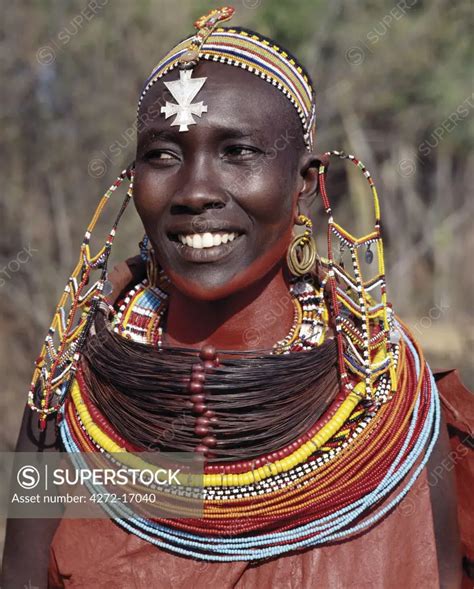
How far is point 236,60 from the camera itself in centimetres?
213

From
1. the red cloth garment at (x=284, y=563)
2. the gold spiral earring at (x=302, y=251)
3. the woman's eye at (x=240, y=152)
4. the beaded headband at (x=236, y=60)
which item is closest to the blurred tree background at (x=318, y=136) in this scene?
the red cloth garment at (x=284, y=563)

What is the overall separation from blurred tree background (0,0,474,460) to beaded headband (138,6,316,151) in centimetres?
466

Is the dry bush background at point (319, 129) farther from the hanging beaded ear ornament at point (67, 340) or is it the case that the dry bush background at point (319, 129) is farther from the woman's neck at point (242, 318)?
the woman's neck at point (242, 318)

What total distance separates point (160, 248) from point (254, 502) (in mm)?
703

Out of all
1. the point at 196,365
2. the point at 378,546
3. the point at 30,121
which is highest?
the point at 30,121

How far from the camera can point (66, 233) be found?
7188 millimetres

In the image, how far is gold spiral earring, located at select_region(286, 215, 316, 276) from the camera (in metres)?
2.30

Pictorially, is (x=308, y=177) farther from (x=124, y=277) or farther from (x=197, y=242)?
(x=124, y=277)

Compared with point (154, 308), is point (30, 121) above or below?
above

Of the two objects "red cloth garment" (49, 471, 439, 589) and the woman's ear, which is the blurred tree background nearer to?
"red cloth garment" (49, 471, 439, 589)

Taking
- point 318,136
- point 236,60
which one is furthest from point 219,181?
point 318,136

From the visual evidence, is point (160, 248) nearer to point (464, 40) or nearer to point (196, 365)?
point (196, 365)

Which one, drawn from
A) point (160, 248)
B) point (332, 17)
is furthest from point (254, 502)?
point (332, 17)

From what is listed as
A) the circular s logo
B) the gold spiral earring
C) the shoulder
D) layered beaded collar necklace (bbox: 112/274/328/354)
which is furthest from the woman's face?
the circular s logo
